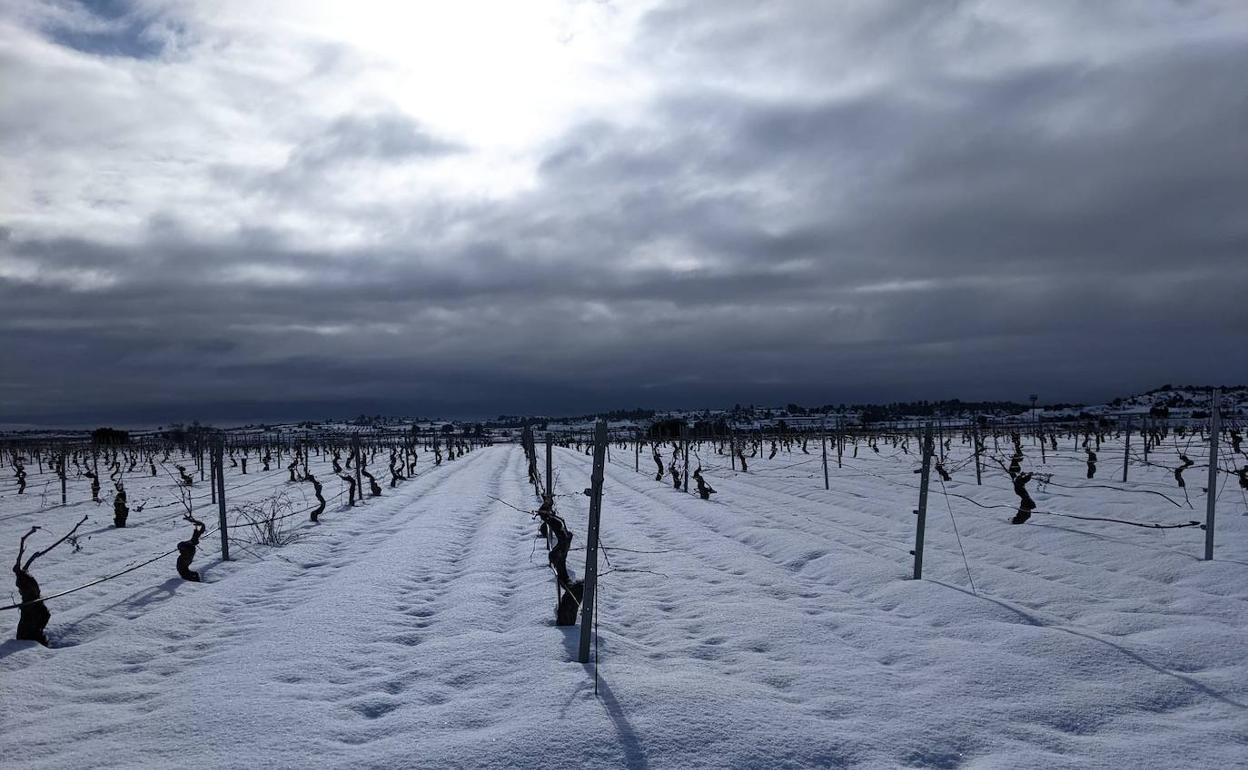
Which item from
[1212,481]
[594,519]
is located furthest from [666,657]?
[1212,481]

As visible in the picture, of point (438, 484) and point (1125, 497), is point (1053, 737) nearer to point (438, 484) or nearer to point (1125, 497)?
point (1125, 497)

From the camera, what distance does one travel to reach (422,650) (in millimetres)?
5609

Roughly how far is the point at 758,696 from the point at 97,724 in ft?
12.9

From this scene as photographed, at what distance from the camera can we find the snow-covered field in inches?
148

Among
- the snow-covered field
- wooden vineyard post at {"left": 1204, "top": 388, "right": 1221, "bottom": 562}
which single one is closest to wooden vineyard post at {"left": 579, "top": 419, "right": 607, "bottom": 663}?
the snow-covered field

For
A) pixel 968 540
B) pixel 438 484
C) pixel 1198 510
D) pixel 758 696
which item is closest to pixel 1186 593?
pixel 968 540

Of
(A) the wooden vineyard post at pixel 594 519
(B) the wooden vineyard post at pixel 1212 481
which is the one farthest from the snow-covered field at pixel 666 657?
(A) the wooden vineyard post at pixel 594 519

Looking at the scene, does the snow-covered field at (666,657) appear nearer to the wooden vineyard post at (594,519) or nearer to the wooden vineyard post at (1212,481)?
the wooden vineyard post at (1212,481)

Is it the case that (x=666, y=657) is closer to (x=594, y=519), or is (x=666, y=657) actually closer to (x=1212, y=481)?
(x=594, y=519)

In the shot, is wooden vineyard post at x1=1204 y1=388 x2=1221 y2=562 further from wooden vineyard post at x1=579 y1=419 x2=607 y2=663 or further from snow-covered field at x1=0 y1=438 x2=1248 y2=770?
wooden vineyard post at x1=579 y1=419 x2=607 y2=663

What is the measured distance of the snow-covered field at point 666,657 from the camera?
12.3 ft

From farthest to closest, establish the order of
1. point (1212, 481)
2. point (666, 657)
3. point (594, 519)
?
1. point (1212, 481)
2. point (666, 657)
3. point (594, 519)

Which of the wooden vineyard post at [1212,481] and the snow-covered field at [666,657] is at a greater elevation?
the wooden vineyard post at [1212,481]

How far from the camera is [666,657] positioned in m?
5.40
